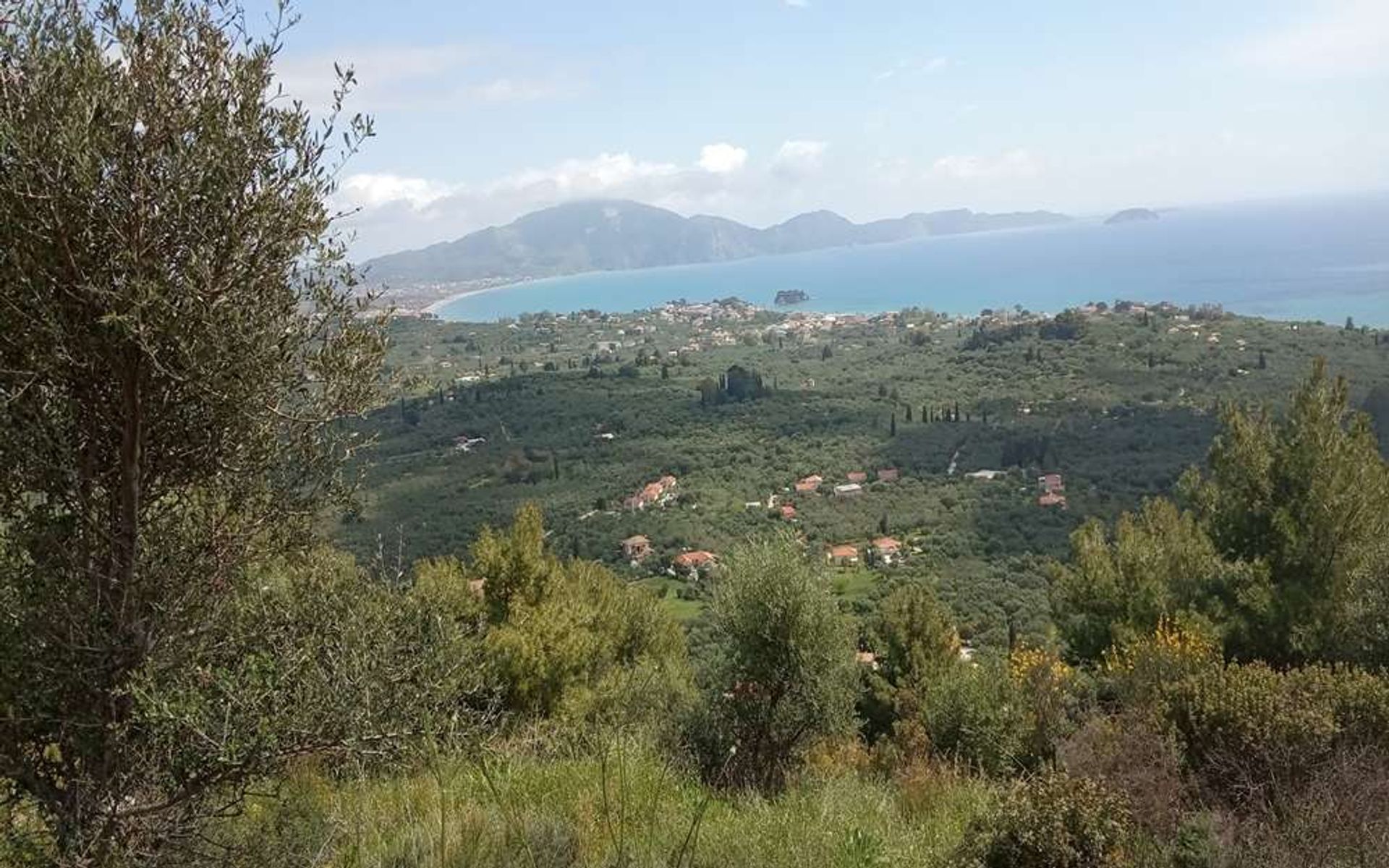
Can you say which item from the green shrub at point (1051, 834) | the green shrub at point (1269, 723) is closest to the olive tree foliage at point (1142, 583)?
the green shrub at point (1269, 723)

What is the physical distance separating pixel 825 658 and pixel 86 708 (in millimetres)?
8739

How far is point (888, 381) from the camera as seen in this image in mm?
93938

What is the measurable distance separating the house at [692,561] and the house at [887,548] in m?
9.57

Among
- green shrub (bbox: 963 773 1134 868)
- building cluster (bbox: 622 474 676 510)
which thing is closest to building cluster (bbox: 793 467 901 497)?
building cluster (bbox: 622 474 676 510)

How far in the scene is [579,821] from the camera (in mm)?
4723

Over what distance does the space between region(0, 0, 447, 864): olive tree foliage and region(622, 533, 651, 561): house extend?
1713 inches

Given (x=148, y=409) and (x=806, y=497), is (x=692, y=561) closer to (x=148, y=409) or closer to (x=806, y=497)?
(x=806, y=497)

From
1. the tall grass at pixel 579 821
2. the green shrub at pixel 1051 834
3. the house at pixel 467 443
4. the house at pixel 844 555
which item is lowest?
the house at pixel 844 555

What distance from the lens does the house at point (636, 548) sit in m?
47.1

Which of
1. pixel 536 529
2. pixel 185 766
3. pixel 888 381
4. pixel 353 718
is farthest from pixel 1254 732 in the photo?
pixel 888 381

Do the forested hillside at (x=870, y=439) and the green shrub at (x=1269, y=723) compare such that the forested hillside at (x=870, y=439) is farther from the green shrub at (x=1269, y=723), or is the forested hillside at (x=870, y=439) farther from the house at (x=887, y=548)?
Result: the green shrub at (x=1269, y=723)

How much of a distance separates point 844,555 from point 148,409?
147ft

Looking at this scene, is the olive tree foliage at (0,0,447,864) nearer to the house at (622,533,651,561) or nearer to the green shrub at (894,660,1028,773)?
the green shrub at (894,660,1028,773)

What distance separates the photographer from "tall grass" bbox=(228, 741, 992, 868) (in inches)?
158
